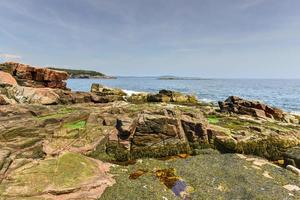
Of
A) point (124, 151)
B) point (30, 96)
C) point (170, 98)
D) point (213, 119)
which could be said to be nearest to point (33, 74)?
point (30, 96)

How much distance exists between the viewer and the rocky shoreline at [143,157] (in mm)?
11844

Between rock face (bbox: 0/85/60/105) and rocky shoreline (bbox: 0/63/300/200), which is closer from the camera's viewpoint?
rocky shoreline (bbox: 0/63/300/200)

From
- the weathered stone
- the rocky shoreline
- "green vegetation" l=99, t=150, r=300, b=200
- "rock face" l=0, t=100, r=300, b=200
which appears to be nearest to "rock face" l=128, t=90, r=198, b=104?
the rocky shoreline

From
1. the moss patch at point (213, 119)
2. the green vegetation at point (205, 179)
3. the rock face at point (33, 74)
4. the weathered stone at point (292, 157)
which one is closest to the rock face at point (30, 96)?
the rock face at point (33, 74)

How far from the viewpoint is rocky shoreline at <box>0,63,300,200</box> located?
11844mm

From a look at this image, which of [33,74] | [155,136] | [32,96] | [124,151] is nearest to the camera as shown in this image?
[124,151]

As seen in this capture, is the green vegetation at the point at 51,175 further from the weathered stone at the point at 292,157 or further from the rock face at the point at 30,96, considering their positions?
the rock face at the point at 30,96

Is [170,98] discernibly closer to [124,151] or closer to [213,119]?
[213,119]

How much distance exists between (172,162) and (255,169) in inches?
196

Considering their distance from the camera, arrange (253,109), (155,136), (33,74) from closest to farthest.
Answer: (155,136), (253,109), (33,74)

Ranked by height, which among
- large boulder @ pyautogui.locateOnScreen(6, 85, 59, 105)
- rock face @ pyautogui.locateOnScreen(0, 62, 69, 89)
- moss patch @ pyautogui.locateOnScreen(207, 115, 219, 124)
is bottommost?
moss patch @ pyautogui.locateOnScreen(207, 115, 219, 124)

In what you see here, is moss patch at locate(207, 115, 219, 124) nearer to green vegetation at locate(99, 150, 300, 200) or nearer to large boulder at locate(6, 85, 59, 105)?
green vegetation at locate(99, 150, 300, 200)

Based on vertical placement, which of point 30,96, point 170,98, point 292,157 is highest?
point 30,96

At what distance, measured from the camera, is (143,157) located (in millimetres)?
17359
